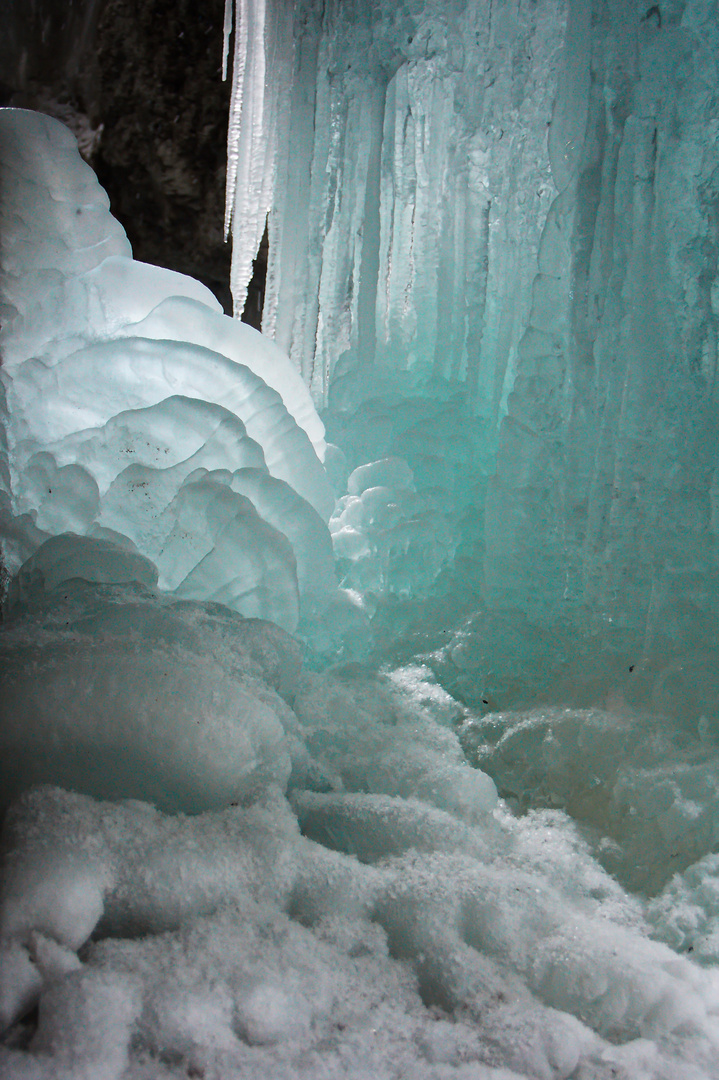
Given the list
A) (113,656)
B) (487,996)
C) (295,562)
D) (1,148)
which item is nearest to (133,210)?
(1,148)

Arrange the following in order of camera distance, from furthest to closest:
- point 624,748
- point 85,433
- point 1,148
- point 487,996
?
point 85,433, point 1,148, point 624,748, point 487,996

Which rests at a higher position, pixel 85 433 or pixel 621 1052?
pixel 85 433

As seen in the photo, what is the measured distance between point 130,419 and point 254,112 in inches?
54.6

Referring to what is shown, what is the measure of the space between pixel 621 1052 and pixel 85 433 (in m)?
1.65

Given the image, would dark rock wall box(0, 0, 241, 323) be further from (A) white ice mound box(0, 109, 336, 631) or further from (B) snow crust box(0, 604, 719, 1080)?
(B) snow crust box(0, 604, 719, 1080)

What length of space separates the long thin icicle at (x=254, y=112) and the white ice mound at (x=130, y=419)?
2.16ft

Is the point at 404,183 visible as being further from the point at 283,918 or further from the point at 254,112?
the point at 283,918

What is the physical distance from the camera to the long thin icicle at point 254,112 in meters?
2.60

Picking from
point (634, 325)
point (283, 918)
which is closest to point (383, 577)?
point (634, 325)

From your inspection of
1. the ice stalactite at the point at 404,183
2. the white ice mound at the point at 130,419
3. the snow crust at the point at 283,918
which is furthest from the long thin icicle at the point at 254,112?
the snow crust at the point at 283,918

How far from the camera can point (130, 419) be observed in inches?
76.3

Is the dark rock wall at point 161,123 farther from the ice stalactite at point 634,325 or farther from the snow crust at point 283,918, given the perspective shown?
the snow crust at point 283,918

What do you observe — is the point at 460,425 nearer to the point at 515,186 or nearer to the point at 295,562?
the point at 515,186

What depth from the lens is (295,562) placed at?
1921mm
